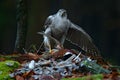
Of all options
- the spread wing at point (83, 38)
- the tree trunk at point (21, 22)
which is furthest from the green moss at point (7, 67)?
the tree trunk at point (21, 22)

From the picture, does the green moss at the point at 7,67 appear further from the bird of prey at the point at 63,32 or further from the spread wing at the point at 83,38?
the spread wing at the point at 83,38

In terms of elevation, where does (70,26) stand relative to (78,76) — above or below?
above

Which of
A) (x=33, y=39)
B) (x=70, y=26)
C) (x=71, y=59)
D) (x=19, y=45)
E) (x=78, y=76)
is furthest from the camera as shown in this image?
(x=33, y=39)

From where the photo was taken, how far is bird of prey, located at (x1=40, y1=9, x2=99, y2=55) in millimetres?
10787

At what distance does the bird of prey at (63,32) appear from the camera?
1079 cm

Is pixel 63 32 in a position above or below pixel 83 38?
above

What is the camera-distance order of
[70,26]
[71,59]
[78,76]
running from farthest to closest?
[70,26]
[71,59]
[78,76]

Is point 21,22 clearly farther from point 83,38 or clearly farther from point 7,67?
point 7,67

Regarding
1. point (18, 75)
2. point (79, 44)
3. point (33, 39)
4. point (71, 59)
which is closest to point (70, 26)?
point (79, 44)

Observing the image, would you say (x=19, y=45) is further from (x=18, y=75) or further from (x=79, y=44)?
(x=18, y=75)

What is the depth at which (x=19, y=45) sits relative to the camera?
11.8 metres

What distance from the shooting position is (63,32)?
10914 millimetres

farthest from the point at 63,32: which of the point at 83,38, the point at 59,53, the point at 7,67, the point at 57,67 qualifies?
the point at 7,67

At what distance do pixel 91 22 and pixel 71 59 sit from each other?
30.6 feet
